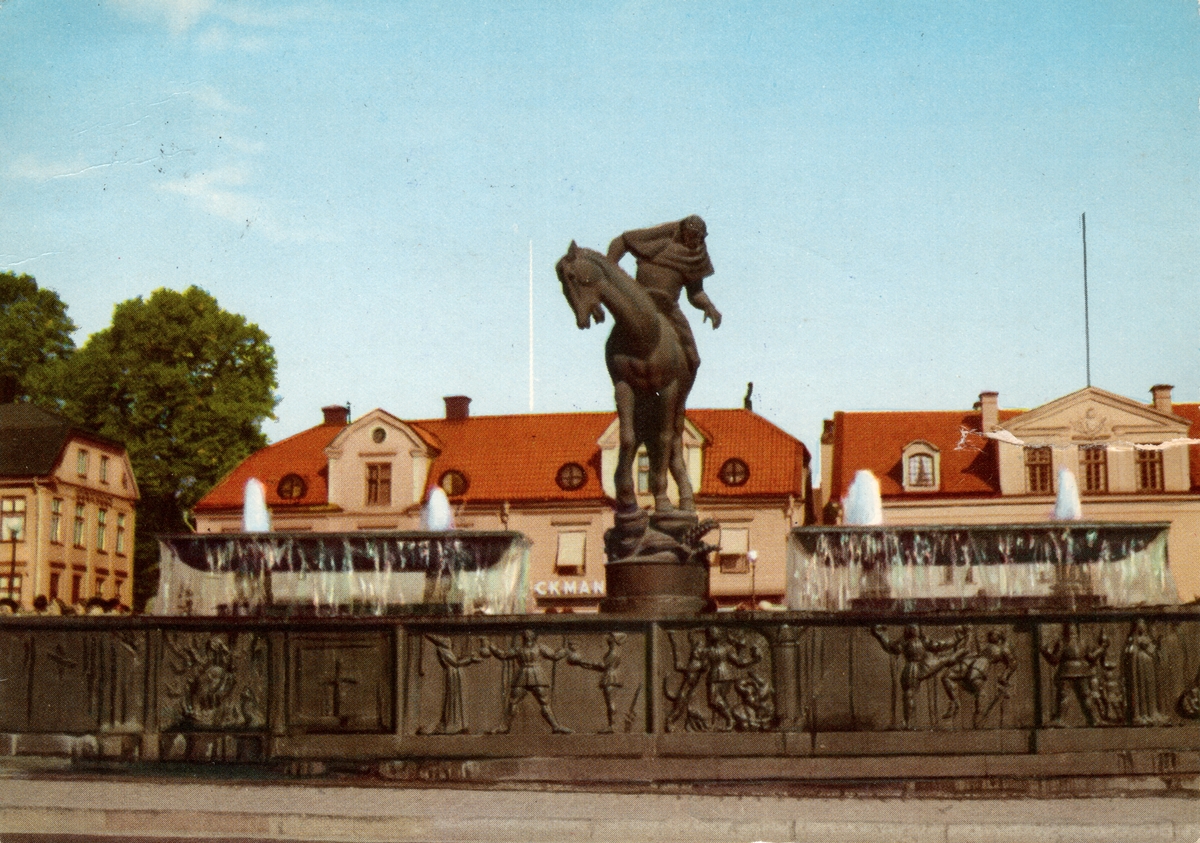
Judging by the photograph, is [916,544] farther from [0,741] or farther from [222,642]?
[0,741]

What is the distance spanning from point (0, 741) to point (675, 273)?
21.9 feet

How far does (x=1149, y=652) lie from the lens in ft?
39.2

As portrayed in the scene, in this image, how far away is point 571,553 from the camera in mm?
57406

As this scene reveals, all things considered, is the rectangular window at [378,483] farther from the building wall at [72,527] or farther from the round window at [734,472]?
the round window at [734,472]

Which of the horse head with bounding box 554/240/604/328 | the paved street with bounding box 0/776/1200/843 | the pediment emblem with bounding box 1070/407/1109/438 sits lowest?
the paved street with bounding box 0/776/1200/843

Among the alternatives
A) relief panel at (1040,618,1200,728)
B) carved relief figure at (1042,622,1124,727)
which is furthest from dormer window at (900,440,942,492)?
carved relief figure at (1042,622,1124,727)

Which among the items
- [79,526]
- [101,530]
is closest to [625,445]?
[79,526]

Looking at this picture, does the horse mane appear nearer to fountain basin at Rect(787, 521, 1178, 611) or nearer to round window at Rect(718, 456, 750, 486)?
fountain basin at Rect(787, 521, 1178, 611)

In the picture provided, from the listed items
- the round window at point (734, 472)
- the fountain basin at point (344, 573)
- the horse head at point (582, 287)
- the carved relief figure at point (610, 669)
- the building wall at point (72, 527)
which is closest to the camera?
the carved relief figure at point (610, 669)

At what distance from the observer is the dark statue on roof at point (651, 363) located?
1307cm

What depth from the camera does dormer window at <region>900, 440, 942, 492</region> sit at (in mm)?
56531

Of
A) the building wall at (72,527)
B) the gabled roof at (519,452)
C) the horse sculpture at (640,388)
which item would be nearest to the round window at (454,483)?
the gabled roof at (519,452)

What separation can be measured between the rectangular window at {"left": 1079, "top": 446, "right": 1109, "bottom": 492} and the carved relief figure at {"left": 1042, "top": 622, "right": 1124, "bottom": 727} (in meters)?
45.4

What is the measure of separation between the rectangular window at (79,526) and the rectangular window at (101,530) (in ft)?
2.57
